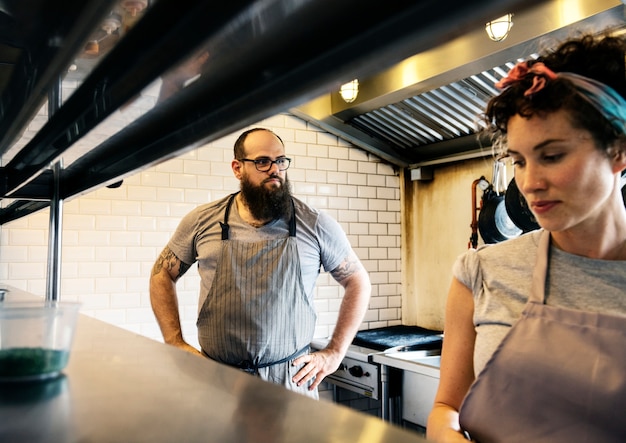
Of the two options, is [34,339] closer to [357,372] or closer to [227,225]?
[227,225]

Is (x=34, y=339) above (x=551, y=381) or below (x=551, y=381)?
above

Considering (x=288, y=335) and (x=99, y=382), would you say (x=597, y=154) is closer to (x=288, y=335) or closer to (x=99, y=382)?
(x=99, y=382)

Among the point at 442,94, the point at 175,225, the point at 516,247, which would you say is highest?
the point at 442,94

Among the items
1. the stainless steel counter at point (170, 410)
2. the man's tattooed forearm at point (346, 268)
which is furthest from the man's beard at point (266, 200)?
the stainless steel counter at point (170, 410)

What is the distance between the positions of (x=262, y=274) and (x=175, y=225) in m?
1.53

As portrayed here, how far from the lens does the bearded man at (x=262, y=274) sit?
248 centimetres

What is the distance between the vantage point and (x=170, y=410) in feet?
1.87

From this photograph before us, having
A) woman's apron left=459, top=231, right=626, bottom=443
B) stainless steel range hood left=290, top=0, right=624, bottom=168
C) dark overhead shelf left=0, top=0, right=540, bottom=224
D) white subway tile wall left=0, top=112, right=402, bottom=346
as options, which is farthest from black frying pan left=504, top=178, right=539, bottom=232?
dark overhead shelf left=0, top=0, right=540, bottom=224

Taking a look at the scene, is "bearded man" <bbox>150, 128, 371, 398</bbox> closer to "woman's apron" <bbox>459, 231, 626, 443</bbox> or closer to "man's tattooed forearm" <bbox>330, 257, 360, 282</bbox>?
"man's tattooed forearm" <bbox>330, 257, 360, 282</bbox>

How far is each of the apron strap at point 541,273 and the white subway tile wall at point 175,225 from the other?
2.29 metres

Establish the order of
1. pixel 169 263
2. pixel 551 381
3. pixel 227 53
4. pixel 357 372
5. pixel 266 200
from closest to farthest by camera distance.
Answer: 1. pixel 227 53
2. pixel 551 381
3. pixel 266 200
4. pixel 169 263
5. pixel 357 372

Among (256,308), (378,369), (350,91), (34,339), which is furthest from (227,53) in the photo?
(378,369)

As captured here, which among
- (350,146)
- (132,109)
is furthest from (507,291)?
(350,146)

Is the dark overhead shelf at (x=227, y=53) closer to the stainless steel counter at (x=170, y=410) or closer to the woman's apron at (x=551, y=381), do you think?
the stainless steel counter at (x=170, y=410)
